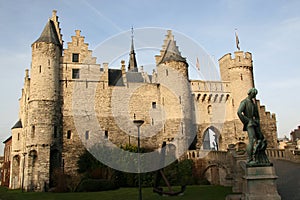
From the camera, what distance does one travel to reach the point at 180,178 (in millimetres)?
26344

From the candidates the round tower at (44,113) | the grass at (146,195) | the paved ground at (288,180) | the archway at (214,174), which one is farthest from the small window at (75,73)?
the paved ground at (288,180)

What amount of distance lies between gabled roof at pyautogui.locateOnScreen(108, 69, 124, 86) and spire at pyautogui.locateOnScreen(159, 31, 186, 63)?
511 cm

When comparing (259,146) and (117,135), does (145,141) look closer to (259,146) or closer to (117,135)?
(117,135)

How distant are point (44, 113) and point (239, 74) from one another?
21.9m

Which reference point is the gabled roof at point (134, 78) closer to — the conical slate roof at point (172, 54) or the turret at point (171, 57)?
the turret at point (171, 57)

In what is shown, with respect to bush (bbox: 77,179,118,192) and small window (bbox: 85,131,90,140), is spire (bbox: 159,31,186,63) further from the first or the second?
bush (bbox: 77,179,118,192)

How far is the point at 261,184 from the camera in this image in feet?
34.6

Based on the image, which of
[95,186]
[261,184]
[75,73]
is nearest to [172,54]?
[75,73]

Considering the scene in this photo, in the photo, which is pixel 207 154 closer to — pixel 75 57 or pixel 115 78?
pixel 115 78

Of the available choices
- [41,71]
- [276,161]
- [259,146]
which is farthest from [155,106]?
[259,146]

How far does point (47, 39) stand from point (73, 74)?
4.22 m

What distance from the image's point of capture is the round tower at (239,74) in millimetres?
34031

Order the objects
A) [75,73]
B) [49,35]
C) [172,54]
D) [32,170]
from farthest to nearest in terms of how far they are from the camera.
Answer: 1. [172,54]
2. [75,73]
3. [49,35]
4. [32,170]

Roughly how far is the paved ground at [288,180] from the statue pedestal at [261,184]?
244 cm
